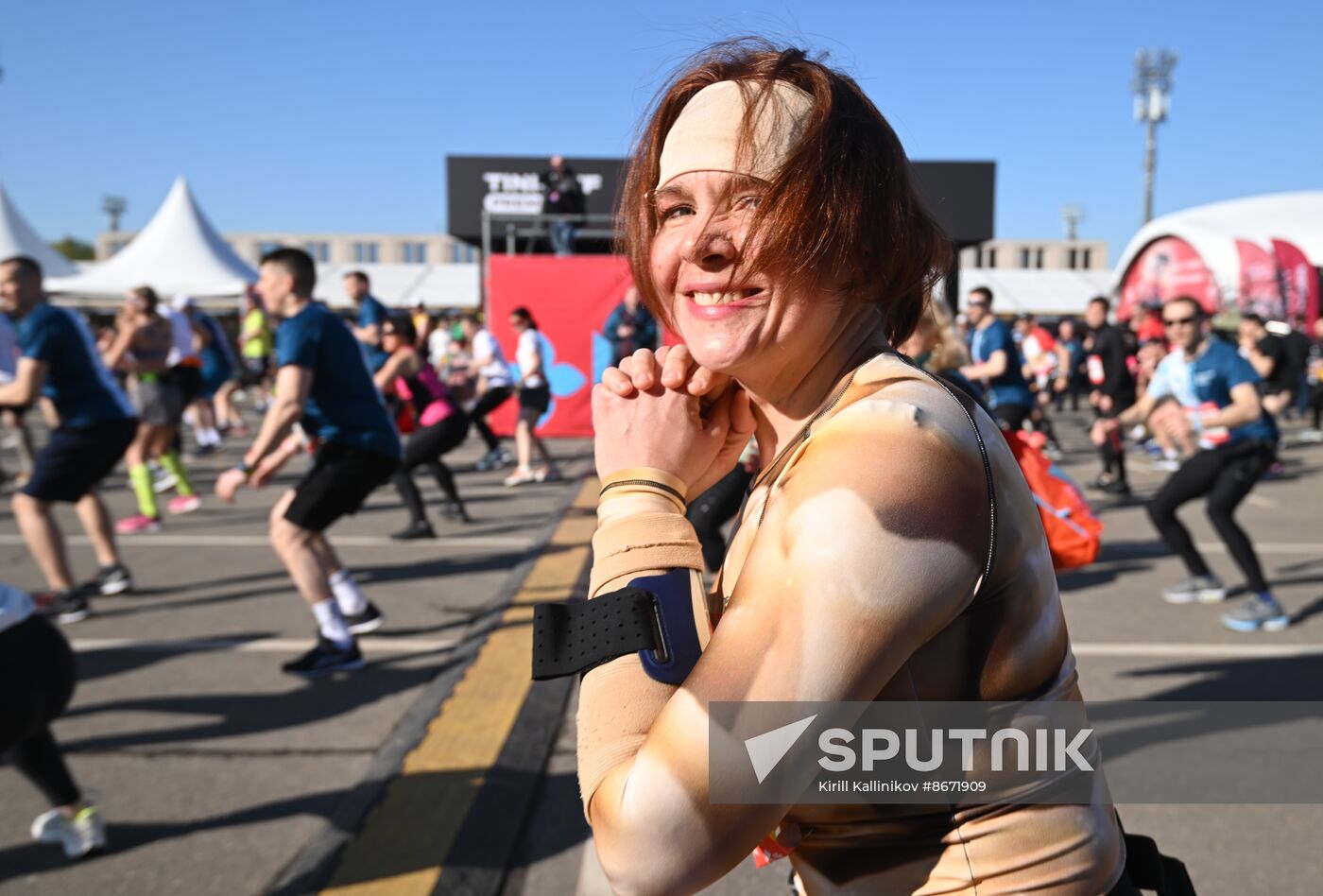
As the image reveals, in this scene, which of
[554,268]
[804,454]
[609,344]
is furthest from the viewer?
[554,268]

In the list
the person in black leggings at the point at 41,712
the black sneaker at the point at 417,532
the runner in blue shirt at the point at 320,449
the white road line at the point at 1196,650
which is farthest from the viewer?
the black sneaker at the point at 417,532

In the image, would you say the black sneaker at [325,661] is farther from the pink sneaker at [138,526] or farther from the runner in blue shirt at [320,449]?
the pink sneaker at [138,526]

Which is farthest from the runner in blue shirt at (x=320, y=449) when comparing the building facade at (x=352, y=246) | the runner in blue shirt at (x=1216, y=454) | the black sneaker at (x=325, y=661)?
the building facade at (x=352, y=246)

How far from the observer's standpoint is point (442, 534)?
817 centimetres

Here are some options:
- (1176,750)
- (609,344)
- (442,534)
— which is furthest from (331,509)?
(609,344)

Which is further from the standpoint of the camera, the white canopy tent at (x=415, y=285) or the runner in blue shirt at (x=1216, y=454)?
the white canopy tent at (x=415, y=285)

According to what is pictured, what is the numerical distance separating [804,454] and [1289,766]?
363 cm

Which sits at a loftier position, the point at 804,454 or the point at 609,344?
the point at 804,454

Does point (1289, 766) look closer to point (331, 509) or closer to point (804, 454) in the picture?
point (804, 454)

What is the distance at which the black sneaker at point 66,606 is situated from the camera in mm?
5695

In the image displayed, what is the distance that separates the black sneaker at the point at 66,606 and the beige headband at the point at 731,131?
5.81m

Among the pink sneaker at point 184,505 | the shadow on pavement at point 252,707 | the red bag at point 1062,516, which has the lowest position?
the pink sneaker at point 184,505

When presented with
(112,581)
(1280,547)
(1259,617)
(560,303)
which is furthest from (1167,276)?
(112,581)

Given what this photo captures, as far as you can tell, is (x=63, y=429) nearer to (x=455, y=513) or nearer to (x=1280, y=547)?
(x=455, y=513)
